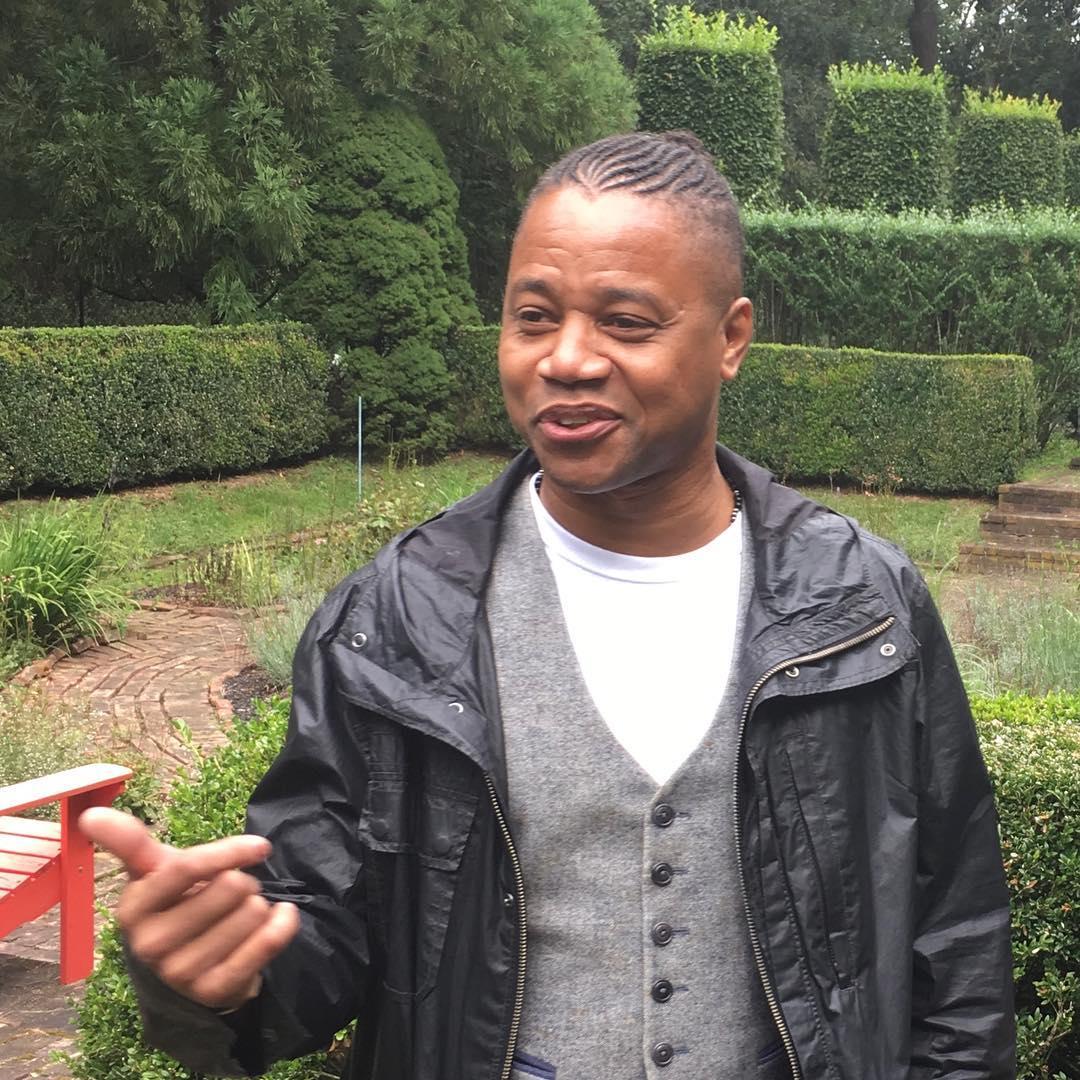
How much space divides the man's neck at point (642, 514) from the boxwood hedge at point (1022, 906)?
1607 millimetres

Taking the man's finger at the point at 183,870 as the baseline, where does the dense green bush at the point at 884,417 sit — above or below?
below

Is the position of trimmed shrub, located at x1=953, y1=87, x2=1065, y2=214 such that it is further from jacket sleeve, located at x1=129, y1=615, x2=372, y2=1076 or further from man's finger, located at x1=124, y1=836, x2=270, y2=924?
man's finger, located at x1=124, y1=836, x2=270, y2=924

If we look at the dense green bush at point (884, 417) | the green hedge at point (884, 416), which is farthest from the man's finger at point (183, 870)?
the dense green bush at point (884, 417)

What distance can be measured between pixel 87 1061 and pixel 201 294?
16.0m

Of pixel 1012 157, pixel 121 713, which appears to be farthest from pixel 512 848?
pixel 1012 157

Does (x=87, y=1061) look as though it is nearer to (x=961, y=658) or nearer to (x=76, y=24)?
(x=961, y=658)

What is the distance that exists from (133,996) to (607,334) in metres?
1.89

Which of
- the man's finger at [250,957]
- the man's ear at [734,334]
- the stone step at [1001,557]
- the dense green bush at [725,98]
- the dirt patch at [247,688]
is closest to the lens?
the man's finger at [250,957]

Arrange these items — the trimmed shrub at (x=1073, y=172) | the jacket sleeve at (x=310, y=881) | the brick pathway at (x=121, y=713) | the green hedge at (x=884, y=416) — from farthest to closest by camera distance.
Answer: the trimmed shrub at (x=1073, y=172)
the green hedge at (x=884, y=416)
the brick pathway at (x=121, y=713)
the jacket sleeve at (x=310, y=881)

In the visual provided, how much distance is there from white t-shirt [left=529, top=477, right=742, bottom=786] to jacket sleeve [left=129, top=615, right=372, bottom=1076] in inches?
11.0

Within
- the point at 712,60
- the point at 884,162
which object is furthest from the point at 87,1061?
the point at 884,162

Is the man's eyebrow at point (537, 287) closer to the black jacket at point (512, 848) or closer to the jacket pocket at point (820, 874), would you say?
the black jacket at point (512, 848)

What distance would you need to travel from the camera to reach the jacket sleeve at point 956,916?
1623 mm

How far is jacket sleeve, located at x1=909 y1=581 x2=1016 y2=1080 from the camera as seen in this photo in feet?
5.32
